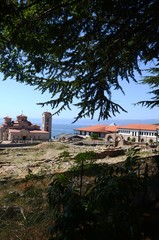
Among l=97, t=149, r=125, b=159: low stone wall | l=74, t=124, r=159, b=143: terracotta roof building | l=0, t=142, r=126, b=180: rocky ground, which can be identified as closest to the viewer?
l=0, t=142, r=126, b=180: rocky ground

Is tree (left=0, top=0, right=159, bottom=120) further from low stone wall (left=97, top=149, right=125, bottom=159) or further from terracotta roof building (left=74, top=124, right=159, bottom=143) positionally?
terracotta roof building (left=74, top=124, right=159, bottom=143)

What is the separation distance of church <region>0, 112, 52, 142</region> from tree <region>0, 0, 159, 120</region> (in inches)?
2196

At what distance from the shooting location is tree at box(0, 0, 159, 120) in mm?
5656

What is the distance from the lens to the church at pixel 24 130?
205ft

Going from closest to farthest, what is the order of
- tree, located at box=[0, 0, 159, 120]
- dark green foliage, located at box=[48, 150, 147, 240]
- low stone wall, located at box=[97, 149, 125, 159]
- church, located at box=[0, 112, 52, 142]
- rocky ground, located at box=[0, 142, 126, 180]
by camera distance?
1. dark green foliage, located at box=[48, 150, 147, 240]
2. tree, located at box=[0, 0, 159, 120]
3. rocky ground, located at box=[0, 142, 126, 180]
4. low stone wall, located at box=[97, 149, 125, 159]
5. church, located at box=[0, 112, 52, 142]

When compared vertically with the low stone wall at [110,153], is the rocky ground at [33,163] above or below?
below

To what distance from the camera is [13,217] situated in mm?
A: 4121

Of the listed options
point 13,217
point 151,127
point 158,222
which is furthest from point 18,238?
point 151,127

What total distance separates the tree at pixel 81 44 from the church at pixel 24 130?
55.8 metres

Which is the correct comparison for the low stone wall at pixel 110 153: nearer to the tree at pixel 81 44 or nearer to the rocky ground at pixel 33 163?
the rocky ground at pixel 33 163

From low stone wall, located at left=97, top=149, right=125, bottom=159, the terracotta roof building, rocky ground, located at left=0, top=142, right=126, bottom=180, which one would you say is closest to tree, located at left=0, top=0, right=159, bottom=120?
rocky ground, located at left=0, top=142, right=126, bottom=180

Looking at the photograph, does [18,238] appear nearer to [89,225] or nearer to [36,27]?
[89,225]

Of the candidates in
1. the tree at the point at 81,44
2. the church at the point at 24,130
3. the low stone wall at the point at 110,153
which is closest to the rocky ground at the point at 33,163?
the low stone wall at the point at 110,153

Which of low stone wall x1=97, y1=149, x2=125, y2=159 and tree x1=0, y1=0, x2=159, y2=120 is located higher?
tree x1=0, y1=0, x2=159, y2=120
